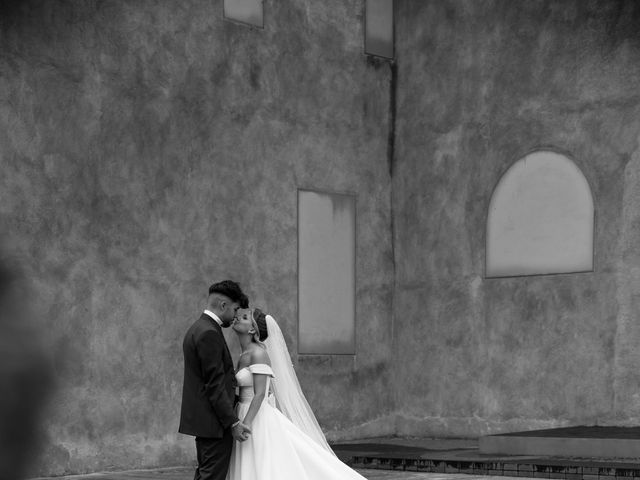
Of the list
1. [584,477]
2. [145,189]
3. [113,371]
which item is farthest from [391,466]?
[145,189]

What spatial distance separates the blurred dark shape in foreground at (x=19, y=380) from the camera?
46 centimetres

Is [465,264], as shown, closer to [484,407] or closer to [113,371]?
[484,407]

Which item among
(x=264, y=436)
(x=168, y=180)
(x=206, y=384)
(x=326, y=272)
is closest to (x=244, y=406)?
(x=264, y=436)

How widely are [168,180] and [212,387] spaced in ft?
18.9

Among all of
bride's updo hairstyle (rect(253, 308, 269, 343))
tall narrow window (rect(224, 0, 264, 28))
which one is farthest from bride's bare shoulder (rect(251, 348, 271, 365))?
tall narrow window (rect(224, 0, 264, 28))

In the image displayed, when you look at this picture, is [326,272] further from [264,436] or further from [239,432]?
[239,432]

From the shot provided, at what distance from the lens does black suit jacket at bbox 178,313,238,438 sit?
17.4ft

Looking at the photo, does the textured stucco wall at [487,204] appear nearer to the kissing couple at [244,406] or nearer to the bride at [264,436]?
the kissing couple at [244,406]

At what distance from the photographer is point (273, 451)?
590cm

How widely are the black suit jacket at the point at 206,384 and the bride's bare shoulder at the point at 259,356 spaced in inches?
21.4

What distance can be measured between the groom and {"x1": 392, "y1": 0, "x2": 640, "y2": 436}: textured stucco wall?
6.48 metres

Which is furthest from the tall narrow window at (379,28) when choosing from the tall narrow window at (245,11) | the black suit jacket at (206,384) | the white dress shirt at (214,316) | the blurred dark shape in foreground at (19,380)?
the blurred dark shape in foreground at (19,380)

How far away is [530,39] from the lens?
12.0 metres

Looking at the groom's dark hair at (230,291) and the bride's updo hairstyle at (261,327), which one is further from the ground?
the groom's dark hair at (230,291)
